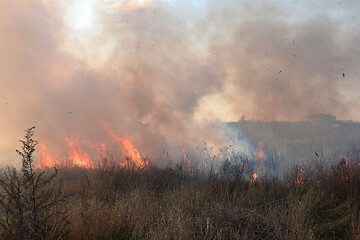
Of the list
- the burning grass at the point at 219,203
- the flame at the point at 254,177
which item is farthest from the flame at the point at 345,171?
the flame at the point at 254,177

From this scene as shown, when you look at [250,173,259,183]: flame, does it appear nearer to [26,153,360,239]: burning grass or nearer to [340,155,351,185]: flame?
[26,153,360,239]: burning grass

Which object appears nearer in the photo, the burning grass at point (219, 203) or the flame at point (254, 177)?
the burning grass at point (219, 203)

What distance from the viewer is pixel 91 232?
15.1ft

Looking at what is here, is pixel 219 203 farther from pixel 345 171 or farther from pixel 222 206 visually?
pixel 345 171

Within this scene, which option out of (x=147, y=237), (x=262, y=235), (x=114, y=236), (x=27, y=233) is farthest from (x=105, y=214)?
(x=262, y=235)

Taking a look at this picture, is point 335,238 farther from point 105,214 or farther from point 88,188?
point 88,188

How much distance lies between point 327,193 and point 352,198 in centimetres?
77

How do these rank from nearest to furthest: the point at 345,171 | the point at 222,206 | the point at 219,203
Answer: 1. the point at 222,206
2. the point at 219,203
3. the point at 345,171

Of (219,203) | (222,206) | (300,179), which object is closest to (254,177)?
(300,179)

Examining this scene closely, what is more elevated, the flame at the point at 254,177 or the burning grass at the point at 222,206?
the flame at the point at 254,177

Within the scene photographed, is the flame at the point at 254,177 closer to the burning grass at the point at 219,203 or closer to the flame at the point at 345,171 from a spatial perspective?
the burning grass at the point at 219,203

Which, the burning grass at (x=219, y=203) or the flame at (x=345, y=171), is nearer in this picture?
the burning grass at (x=219, y=203)

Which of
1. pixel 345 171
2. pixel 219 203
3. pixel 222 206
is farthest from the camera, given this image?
pixel 345 171

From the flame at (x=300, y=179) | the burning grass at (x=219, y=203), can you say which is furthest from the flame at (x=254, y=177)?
the flame at (x=300, y=179)
